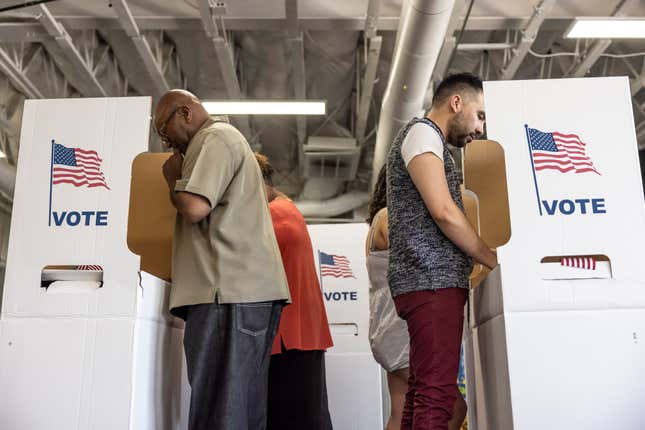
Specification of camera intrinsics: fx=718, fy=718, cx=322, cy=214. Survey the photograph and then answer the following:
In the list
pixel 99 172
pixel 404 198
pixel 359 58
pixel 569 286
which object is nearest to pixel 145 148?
pixel 99 172

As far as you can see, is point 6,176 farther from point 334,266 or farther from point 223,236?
point 223,236

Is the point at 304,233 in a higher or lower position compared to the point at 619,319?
higher

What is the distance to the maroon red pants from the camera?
5.06 ft

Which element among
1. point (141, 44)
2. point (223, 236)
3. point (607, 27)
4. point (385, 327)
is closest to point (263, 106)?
point (141, 44)

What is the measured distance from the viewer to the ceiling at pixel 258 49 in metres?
4.72

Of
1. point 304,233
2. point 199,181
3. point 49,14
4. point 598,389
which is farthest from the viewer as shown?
point 49,14

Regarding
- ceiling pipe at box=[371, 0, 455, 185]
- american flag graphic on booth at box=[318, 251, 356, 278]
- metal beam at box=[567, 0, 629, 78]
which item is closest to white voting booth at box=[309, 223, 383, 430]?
american flag graphic on booth at box=[318, 251, 356, 278]

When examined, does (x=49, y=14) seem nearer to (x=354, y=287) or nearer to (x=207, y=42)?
(x=207, y=42)

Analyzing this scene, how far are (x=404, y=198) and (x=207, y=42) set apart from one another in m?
4.07

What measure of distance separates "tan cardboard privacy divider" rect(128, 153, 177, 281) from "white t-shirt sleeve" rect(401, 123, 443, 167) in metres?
0.91

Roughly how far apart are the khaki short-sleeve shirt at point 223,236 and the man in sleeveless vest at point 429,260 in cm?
31

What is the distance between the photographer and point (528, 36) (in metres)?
4.89

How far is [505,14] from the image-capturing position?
4.81m

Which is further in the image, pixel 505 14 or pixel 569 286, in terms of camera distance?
pixel 505 14
